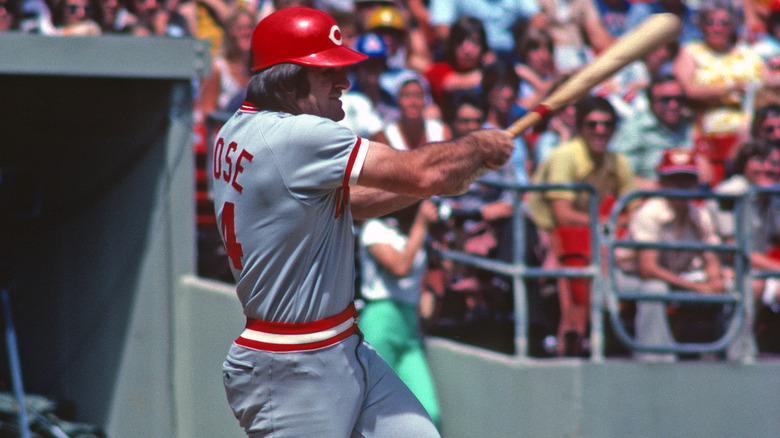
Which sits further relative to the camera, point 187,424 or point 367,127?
point 367,127

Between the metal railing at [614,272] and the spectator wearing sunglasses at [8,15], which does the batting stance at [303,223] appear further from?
the spectator wearing sunglasses at [8,15]

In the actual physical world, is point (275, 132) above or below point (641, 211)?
above

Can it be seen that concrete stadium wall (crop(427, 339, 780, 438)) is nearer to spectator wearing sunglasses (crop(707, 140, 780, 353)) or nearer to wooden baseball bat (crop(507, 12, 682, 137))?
spectator wearing sunglasses (crop(707, 140, 780, 353))

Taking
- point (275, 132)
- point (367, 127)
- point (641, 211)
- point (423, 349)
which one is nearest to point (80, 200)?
point (367, 127)

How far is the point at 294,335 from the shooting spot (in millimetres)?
3174

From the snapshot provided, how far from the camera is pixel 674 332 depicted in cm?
605

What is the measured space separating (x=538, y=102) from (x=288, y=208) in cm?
431

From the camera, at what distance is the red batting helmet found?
321 cm

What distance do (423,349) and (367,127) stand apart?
1.52 metres

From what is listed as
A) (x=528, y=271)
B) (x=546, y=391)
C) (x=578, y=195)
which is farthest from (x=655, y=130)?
(x=546, y=391)

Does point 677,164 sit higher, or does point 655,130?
point 677,164

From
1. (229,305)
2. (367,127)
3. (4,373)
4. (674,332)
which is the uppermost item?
(367,127)

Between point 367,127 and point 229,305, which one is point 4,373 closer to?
point 229,305

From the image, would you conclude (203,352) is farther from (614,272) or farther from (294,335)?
(294,335)
